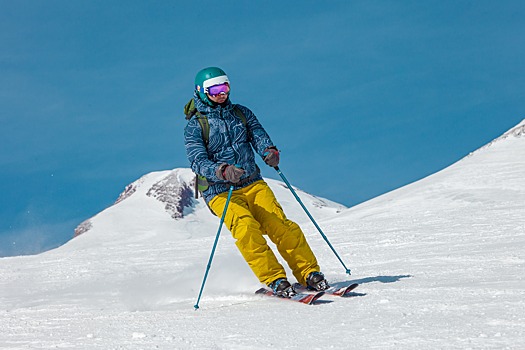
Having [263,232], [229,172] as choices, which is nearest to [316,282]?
[263,232]

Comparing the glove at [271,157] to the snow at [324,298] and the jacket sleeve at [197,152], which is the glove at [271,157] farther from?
the snow at [324,298]

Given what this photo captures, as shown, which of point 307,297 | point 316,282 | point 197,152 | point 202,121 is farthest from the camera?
point 202,121

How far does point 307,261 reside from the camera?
6.61 m

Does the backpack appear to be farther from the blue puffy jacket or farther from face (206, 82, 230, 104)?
face (206, 82, 230, 104)

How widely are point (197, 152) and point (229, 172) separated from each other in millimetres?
562

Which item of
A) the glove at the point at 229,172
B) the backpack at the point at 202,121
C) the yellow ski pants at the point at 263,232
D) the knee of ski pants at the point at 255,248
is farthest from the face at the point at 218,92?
the knee of ski pants at the point at 255,248

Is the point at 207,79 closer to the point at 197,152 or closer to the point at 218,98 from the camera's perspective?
the point at 218,98

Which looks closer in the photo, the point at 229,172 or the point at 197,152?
the point at 229,172

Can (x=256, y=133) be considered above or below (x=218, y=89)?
below

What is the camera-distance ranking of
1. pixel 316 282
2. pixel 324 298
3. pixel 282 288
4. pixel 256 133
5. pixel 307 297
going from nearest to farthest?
pixel 307 297 < pixel 324 298 < pixel 282 288 < pixel 316 282 < pixel 256 133

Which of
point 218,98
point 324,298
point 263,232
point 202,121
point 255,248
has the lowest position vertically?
point 324,298

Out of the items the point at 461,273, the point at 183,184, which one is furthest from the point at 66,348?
the point at 183,184

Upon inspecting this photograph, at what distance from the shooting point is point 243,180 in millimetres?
6957

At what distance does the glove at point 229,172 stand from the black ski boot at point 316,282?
115 centimetres
